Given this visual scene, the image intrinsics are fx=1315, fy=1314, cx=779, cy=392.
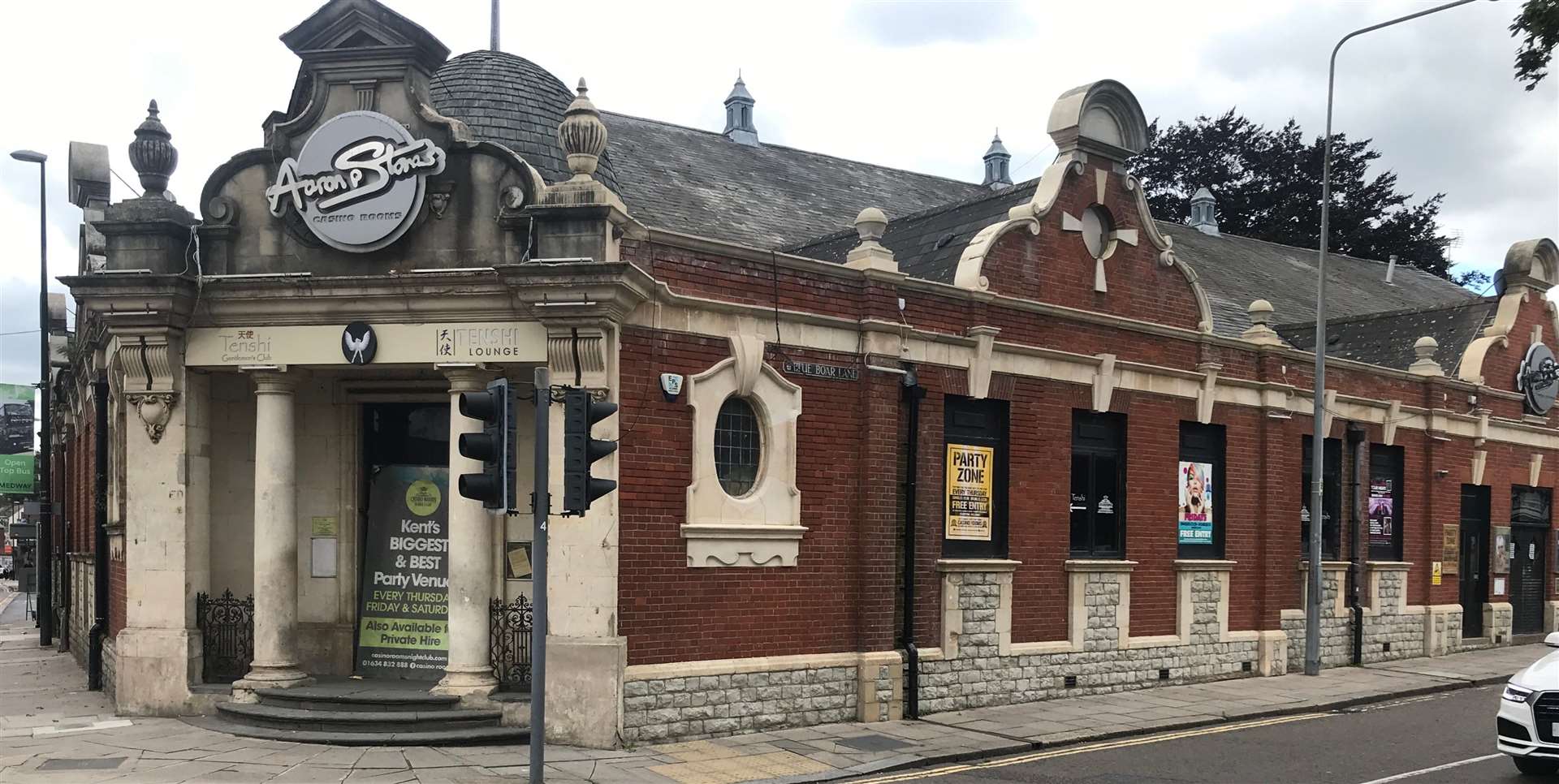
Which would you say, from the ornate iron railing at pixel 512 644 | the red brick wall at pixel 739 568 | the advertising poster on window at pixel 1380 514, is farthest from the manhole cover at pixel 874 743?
the advertising poster on window at pixel 1380 514

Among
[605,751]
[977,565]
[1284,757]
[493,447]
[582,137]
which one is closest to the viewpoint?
[493,447]

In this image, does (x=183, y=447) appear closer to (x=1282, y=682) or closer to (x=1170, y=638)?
(x=1170, y=638)

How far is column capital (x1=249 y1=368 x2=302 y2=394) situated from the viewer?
13.2 meters

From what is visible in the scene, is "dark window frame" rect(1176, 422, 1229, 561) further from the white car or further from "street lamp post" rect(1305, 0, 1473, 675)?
the white car

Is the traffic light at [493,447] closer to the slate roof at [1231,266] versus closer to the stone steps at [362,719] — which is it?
the stone steps at [362,719]

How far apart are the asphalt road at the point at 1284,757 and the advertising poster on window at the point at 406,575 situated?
16.9 ft

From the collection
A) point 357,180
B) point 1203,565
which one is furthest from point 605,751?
point 1203,565

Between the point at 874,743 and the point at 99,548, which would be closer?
the point at 874,743

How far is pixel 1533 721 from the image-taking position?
11.5 metres

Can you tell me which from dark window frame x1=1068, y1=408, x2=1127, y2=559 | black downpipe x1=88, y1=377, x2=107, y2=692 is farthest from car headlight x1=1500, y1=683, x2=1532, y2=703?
black downpipe x1=88, y1=377, x2=107, y2=692

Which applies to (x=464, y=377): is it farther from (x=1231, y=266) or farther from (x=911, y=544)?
(x=1231, y=266)

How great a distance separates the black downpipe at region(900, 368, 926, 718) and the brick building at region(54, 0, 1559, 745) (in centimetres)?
4

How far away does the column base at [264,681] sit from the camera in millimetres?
13008

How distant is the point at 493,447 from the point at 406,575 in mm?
5536
